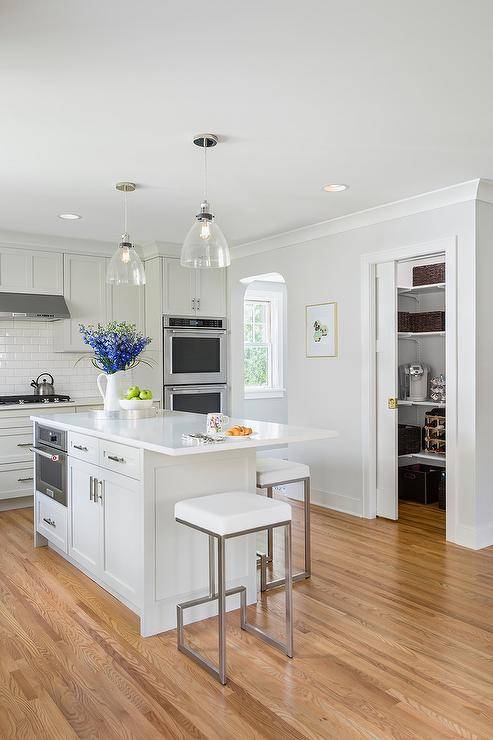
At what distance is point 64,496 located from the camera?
12.2ft

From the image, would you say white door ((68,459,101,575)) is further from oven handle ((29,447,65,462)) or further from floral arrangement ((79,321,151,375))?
floral arrangement ((79,321,151,375))

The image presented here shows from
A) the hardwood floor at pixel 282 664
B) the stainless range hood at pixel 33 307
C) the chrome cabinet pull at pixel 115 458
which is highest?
the stainless range hood at pixel 33 307

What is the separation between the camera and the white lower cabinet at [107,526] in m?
2.91

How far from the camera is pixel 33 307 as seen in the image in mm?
5445

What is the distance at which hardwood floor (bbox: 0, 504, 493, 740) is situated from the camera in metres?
2.12

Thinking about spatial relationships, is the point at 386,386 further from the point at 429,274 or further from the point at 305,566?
the point at 305,566

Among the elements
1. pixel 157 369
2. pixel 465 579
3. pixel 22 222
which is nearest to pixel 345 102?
pixel 465 579

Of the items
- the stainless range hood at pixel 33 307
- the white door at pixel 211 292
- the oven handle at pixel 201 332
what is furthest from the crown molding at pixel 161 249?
the stainless range hood at pixel 33 307

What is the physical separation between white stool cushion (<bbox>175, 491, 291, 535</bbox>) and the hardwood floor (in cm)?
60

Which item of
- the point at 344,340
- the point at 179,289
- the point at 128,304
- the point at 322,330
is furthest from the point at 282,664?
the point at 128,304

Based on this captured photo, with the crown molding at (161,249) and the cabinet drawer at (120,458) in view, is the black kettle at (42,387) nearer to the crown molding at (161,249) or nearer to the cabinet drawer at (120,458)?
the crown molding at (161,249)

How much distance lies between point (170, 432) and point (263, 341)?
16.5ft

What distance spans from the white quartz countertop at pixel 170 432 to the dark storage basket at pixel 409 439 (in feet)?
6.95

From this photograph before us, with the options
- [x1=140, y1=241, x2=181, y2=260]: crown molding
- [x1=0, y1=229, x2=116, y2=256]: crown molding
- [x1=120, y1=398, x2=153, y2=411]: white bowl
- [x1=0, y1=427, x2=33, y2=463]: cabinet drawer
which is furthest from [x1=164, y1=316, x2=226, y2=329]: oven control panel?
[x1=120, y1=398, x2=153, y2=411]: white bowl
